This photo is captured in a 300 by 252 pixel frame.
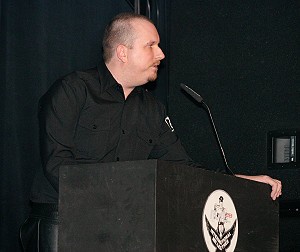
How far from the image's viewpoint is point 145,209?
1.71 meters

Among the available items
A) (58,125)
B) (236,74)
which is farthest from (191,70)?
(58,125)

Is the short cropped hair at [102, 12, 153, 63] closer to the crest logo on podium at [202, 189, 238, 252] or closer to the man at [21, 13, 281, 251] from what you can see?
the man at [21, 13, 281, 251]

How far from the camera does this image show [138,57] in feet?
9.23

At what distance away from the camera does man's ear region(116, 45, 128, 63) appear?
2826 mm

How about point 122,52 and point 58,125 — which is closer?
point 58,125

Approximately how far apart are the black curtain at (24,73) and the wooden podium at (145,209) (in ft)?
3.09

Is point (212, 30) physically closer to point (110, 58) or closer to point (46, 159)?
point (110, 58)

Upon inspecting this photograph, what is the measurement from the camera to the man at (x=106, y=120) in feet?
7.88

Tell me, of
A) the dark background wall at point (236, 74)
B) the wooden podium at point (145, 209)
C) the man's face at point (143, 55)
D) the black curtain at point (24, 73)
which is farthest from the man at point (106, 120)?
the dark background wall at point (236, 74)

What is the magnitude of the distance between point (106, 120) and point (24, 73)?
493mm

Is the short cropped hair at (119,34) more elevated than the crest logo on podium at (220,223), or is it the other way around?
the short cropped hair at (119,34)

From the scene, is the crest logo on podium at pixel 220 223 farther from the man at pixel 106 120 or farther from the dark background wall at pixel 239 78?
the dark background wall at pixel 239 78

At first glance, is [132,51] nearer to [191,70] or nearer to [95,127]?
[95,127]

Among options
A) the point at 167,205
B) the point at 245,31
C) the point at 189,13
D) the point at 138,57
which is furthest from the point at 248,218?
the point at 189,13
